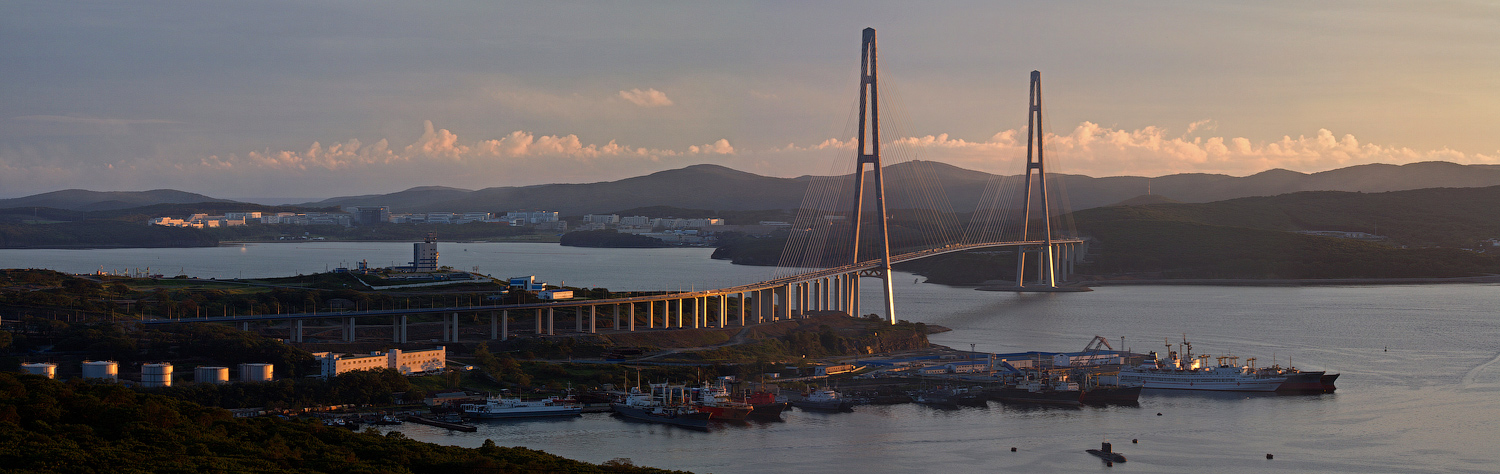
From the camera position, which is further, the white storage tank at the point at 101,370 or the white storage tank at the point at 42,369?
the white storage tank at the point at 101,370

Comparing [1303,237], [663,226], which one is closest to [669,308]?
[1303,237]

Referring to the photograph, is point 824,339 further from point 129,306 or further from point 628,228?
point 628,228

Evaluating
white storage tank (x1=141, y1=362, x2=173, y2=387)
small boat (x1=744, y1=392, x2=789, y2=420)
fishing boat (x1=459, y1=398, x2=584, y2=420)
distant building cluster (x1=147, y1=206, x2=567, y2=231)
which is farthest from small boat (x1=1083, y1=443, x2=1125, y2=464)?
distant building cluster (x1=147, y1=206, x2=567, y2=231)

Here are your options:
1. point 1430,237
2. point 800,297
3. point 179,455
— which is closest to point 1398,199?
point 1430,237

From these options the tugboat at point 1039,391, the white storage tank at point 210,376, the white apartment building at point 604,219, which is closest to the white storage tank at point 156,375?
the white storage tank at point 210,376

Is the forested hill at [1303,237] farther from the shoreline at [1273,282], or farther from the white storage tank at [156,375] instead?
the white storage tank at [156,375]

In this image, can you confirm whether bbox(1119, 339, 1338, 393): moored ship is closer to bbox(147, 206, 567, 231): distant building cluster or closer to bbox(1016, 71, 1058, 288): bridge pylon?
bbox(1016, 71, 1058, 288): bridge pylon
